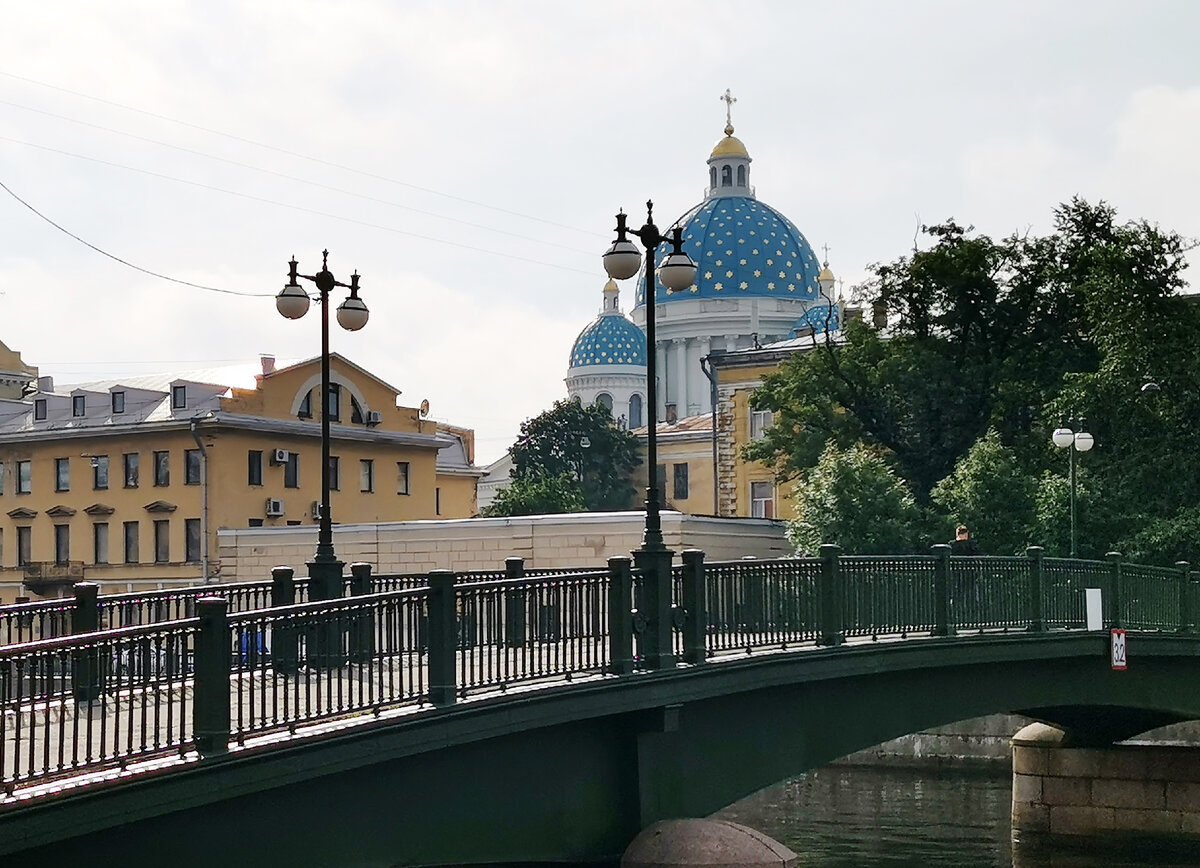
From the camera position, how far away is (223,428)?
2650 inches

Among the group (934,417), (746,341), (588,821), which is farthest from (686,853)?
(746,341)

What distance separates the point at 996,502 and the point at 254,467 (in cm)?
2761

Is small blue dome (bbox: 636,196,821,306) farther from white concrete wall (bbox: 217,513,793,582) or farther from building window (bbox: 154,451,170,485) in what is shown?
white concrete wall (bbox: 217,513,793,582)

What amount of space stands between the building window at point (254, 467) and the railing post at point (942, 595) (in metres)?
46.6

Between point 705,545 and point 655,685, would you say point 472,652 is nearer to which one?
point 655,685

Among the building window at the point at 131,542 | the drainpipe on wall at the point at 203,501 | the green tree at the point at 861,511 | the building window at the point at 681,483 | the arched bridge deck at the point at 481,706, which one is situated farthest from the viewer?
the building window at the point at 681,483

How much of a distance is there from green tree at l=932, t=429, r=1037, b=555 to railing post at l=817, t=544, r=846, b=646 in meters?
30.7

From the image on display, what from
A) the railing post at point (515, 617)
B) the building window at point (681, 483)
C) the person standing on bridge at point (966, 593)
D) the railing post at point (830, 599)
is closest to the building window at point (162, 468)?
the person standing on bridge at point (966, 593)

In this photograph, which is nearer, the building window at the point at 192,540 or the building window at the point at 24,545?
the building window at the point at 192,540

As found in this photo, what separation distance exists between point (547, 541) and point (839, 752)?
3692cm

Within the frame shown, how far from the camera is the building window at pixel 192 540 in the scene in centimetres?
6744

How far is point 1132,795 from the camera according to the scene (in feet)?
114

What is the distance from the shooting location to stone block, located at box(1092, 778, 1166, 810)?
113 ft

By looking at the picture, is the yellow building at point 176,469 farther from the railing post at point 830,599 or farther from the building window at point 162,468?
the railing post at point 830,599
